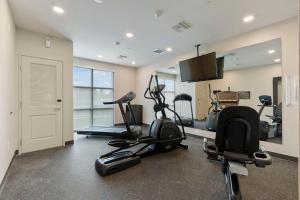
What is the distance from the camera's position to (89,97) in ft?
21.6

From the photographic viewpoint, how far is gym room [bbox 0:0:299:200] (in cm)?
215

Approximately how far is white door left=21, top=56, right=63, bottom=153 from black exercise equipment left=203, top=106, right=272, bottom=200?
376 centimetres

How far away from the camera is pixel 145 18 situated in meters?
3.20

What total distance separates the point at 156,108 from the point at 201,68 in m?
1.73

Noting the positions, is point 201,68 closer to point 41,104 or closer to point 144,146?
point 144,146

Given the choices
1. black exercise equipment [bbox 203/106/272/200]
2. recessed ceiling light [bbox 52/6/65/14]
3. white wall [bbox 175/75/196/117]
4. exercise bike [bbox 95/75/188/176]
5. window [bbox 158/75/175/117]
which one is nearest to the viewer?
black exercise equipment [bbox 203/106/272/200]

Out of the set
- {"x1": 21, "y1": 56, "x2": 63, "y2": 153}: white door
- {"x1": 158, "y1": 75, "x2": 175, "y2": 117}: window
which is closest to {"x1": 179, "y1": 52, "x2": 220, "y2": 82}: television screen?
{"x1": 158, "y1": 75, "x2": 175, "y2": 117}: window

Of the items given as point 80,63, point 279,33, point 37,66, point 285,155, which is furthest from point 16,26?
point 285,155

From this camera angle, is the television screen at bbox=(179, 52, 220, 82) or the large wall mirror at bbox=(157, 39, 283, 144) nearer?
the television screen at bbox=(179, 52, 220, 82)

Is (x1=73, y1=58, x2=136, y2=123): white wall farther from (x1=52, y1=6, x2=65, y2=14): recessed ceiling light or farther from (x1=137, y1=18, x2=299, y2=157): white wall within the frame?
(x1=137, y1=18, x2=299, y2=157): white wall

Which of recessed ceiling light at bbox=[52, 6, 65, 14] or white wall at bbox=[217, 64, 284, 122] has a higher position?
recessed ceiling light at bbox=[52, 6, 65, 14]

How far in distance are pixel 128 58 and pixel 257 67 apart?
5226 mm

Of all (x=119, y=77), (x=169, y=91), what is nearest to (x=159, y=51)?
(x=119, y=77)

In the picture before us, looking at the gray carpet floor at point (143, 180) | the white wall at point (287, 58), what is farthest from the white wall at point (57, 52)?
the white wall at point (287, 58)
